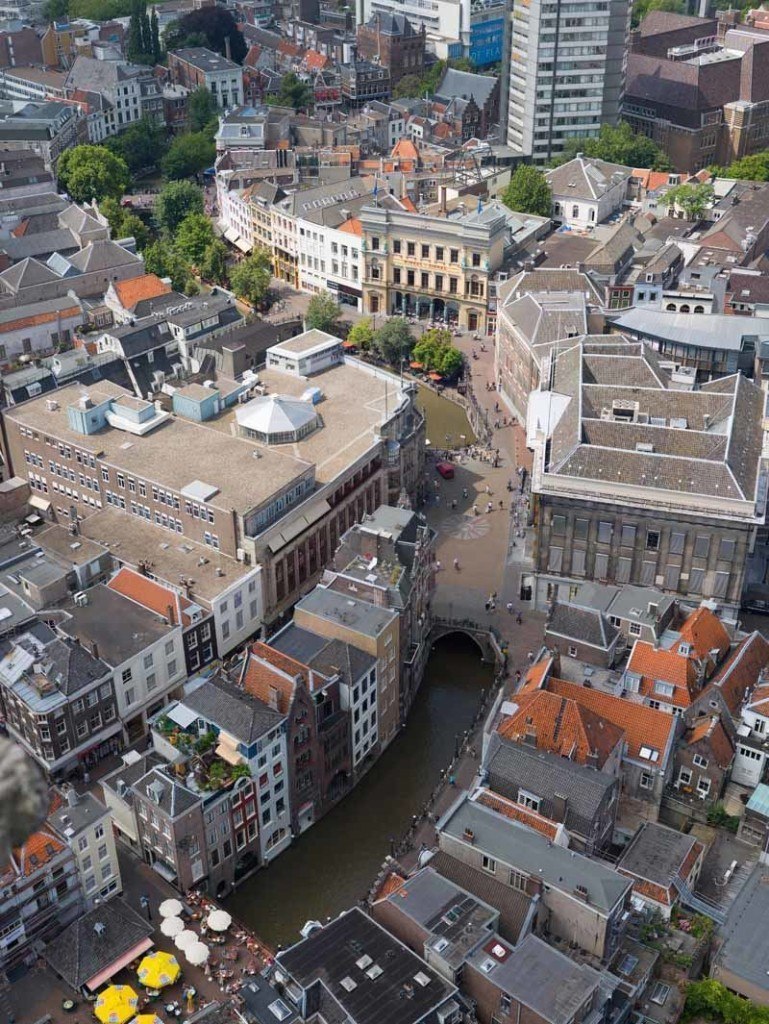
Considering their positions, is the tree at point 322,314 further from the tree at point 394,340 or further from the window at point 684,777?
the window at point 684,777

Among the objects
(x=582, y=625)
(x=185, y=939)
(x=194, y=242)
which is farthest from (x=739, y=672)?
(x=194, y=242)

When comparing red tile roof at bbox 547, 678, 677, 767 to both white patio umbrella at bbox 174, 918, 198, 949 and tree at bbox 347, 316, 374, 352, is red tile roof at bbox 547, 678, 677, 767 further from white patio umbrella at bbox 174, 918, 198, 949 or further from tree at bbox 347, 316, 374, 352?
tree at bbox 347, 316, 374, 352

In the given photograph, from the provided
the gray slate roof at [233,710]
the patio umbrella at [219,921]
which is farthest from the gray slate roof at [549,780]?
the patio umbrella at [219,921]

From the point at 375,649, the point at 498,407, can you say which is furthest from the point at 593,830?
the point at 498,407

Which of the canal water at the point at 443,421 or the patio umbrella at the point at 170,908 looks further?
the canal water at the point at 443,421

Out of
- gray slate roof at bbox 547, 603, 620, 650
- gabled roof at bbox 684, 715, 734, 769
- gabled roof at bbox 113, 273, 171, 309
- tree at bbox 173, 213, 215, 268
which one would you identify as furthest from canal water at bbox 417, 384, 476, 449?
gabled roof at bbox 684, 715, 734, 769

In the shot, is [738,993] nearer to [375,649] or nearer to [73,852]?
[375,649]
